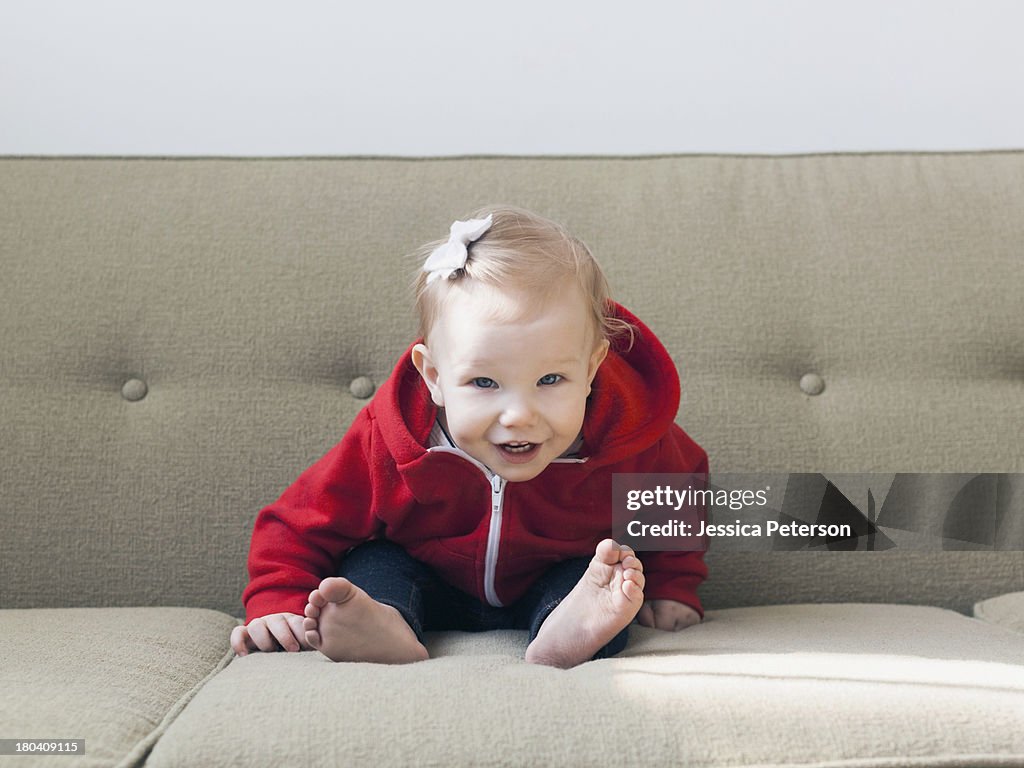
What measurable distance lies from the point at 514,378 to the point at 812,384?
0.53m

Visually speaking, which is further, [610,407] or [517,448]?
[610,407]

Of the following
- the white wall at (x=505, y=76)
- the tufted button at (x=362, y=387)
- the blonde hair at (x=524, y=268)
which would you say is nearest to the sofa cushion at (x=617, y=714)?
the blonde hair at (x=524, y=268)

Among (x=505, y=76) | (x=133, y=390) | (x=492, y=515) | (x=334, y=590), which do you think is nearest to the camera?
(x=334, y=590)

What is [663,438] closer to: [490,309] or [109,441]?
[490,309]

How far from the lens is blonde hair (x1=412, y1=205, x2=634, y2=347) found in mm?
996

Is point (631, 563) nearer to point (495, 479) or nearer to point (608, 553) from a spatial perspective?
point (608, 553)

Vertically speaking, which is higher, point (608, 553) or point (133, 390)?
point (133, 390)

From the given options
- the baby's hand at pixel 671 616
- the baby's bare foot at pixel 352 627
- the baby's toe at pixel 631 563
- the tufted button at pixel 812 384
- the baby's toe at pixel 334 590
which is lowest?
the baby's bare foot at pixel 352 627

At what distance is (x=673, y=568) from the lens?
1.19 metres

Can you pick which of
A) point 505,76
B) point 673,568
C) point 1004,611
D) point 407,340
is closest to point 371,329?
point 407,340

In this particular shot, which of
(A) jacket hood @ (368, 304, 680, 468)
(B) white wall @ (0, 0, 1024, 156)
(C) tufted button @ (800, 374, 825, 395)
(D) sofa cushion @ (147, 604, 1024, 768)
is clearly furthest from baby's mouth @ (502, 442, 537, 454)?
(B) white wall @ (0, 0, 1024, 156)

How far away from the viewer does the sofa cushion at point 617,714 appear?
2.30 ft

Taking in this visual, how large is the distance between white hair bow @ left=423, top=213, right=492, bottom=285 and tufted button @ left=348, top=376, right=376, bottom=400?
0.99ft

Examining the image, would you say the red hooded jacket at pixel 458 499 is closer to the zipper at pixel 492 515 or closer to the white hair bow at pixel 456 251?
the zipper at pixel 492 515
